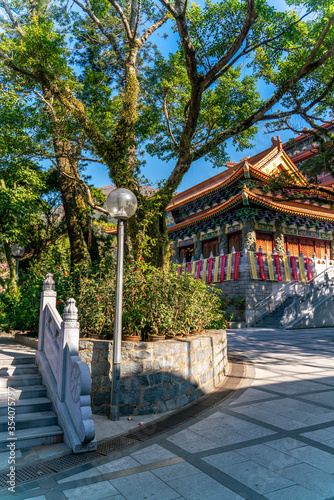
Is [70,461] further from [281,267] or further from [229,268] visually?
[281,267]

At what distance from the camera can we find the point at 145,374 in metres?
5.16

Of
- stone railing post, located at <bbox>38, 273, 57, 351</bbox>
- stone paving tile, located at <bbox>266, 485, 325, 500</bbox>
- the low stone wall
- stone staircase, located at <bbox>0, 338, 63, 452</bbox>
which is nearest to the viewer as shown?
stone paving tile, located at <bbox>266, 485, 325, 500</bbox>

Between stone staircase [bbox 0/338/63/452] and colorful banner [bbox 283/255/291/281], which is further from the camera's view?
colorful banner [bbox 283/255/291/281]

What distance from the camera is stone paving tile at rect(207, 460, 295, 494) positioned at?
10.0 ft

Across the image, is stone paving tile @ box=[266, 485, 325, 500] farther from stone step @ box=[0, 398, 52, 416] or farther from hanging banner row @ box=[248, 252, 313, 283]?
hanging banner row @ box=[248, 252, 313, 283]

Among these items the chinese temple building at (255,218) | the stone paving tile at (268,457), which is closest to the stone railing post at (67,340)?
the stone paving tile at (268,457)

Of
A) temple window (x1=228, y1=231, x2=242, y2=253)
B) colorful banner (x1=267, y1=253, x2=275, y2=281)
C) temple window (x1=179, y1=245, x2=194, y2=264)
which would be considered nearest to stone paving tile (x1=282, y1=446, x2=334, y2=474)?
Result: colorful banner (x1=267, y1=253, x2=275, y2=281)

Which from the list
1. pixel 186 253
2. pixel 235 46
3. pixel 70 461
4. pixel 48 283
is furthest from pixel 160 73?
pixel 186 253

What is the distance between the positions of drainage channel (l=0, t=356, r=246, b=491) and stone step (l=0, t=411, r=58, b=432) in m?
0.73

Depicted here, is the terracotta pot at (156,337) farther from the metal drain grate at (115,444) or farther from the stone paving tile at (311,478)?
the stone paving tile at (311,478)

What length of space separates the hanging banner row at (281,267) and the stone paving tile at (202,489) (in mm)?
16001

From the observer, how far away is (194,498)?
9.61 feet

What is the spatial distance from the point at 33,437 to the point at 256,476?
2507 millimetres

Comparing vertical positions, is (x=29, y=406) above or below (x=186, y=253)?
below
